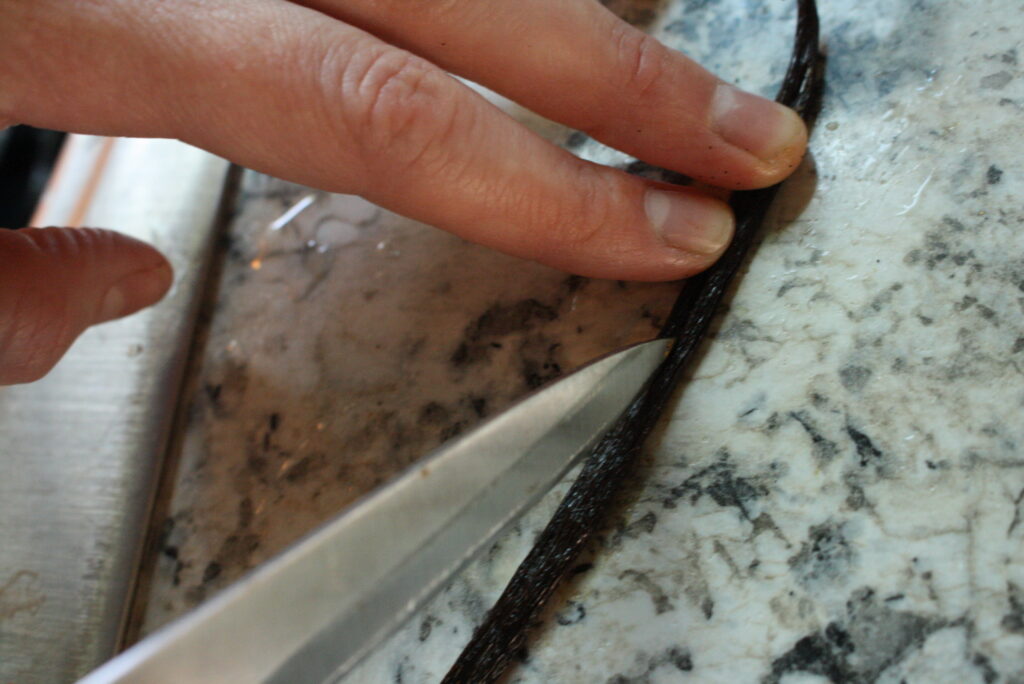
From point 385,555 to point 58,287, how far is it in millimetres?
501

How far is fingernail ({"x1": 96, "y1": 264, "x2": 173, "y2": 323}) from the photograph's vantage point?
81 cm

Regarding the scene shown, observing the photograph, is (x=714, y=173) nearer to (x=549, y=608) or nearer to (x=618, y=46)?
(x=618, y=46)

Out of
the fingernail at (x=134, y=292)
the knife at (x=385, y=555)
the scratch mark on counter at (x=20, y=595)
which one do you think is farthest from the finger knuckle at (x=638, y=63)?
the scratch mark on counter at (x=20, y=595)

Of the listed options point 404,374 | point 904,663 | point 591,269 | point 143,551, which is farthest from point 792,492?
point 143,551

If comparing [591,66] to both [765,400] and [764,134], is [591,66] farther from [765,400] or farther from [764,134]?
[765,400]

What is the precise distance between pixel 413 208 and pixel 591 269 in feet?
0.60

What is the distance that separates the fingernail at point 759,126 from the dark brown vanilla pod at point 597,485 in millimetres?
48

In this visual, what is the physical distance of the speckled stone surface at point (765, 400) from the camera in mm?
538

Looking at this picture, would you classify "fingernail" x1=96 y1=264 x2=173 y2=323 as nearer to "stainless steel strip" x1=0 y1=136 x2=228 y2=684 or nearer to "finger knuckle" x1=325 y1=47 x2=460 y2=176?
"stainless steel strip" x1=0 y1=136 x2=228 y2=684

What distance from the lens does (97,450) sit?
82cm

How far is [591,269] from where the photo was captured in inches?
28.0

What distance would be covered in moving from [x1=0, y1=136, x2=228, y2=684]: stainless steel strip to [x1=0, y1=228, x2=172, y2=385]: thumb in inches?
3.1

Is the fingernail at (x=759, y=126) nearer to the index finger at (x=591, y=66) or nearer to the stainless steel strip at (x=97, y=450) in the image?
the index finger at (x=591, y=66)

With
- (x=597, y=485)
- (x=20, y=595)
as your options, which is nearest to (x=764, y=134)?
(x=597, y=485)
